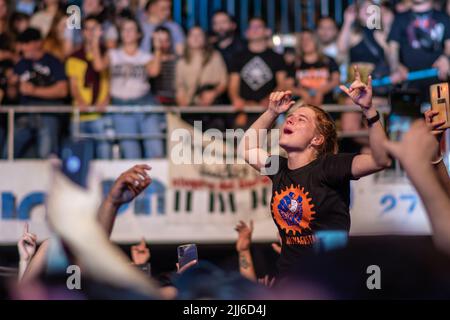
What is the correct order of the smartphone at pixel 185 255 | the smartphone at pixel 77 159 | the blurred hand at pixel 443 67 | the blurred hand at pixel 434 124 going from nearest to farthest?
the blurred hand at pixel 434 124 < the smartphone at pixel 185 255 < the smartphone at pixel 77 159 < the blurred hand at pixel 443 67

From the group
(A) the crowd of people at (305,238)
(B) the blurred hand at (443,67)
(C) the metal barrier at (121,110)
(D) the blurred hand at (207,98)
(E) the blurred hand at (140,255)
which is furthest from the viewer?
(D) the blurred hand at (207,98)

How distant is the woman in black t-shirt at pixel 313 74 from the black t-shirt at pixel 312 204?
11.9 feet

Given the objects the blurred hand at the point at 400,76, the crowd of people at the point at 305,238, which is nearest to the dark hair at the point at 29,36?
the crowd of people at the point at 305,238

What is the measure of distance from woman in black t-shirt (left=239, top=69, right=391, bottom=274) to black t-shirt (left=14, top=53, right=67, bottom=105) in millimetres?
3883

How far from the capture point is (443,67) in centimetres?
796

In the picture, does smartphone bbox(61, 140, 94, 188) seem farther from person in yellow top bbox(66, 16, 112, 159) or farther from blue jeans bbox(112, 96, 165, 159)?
blue jeans bbox(112, 96, 165, 159)

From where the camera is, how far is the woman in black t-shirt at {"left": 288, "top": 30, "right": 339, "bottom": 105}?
8086mm

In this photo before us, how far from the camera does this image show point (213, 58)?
27.1 feet

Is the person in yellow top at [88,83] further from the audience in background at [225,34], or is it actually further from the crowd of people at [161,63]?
the audience in background at [225,34]

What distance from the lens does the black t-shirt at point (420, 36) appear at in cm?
825

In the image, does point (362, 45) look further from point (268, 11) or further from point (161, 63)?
point (161, 63)

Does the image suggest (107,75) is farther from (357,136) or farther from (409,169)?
(409,169)

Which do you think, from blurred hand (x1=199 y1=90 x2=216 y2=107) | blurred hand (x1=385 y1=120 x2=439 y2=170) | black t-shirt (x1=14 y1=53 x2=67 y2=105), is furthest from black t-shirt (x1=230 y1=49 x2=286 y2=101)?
blurred hand (x1=385 y1=120 x2=439 y2=170)
